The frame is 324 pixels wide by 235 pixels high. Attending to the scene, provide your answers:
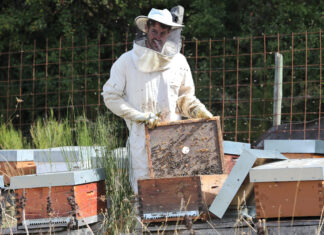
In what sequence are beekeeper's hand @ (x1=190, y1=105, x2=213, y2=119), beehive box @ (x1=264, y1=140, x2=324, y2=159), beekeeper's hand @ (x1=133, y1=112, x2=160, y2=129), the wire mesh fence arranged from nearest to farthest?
beekeeper's hand @ (x1=133, y1=112, x2=160, y2=129)
beekeeper's hand @ (x1=190, y1=105, x2=213, y2=119)
beehive box @ (x1=264, y1=140, x2=324, y2=159)
the wire mesh fence

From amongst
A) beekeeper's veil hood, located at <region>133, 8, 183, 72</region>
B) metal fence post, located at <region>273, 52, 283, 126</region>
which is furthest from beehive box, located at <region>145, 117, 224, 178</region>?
metal fence post, located at <region>273, 52, 283, 126</region>

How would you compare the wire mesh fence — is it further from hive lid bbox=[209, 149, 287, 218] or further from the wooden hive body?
the wooden hive body

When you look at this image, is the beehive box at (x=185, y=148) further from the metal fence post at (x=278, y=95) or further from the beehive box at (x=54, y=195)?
the metal fence post at (x=278, y=95)

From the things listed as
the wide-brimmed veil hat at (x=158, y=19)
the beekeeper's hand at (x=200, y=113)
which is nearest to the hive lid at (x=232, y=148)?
the beekeeper's hand at (x=200, y=113)

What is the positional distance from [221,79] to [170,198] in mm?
7024

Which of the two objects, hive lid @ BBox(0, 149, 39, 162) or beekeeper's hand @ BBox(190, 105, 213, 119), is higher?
beekeeper's hand @ BBox(190, 105, 213, 119)

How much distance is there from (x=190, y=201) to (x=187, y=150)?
59 cm

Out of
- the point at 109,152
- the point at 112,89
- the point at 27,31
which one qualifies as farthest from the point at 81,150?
the point at 27,31

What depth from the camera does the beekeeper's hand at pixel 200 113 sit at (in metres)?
4.81

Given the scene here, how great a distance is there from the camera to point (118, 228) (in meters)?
4.71

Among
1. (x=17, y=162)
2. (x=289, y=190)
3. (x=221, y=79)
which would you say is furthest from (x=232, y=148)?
(x=221, y=79)

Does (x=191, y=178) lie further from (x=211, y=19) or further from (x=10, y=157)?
(x=211, y=19)

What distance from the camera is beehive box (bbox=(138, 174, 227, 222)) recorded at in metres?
4.22

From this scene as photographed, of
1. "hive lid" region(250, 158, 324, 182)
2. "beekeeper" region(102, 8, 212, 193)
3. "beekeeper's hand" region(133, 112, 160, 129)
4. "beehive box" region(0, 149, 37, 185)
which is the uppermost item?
"beekeeper" region(102, 8, 212, 193)
